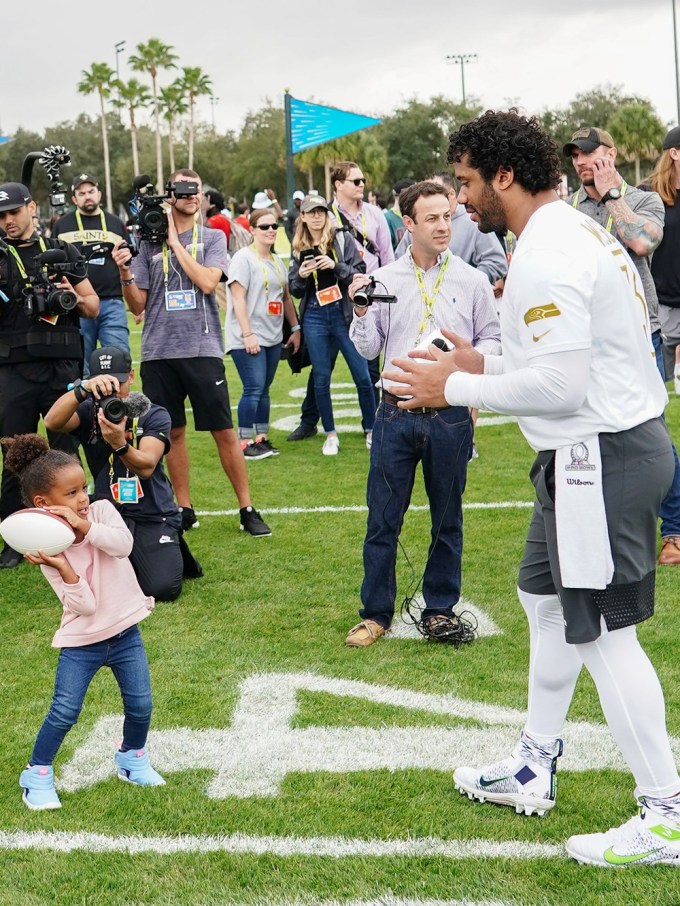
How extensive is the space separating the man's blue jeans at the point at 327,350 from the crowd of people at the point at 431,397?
20 millimetres

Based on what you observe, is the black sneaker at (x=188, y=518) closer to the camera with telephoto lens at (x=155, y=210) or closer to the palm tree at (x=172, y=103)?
the camera with telephoto lens at (x=155, y=210)

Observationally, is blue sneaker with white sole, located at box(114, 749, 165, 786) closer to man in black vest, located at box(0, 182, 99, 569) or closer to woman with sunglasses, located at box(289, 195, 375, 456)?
man in black vest, located at box(0, 182, 99, 569)

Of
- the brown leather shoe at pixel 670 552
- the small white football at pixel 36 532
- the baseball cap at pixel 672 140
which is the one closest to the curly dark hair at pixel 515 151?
the small white football at pixel 36 532

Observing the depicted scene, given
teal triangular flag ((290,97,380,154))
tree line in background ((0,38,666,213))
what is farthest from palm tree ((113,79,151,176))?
teal triangular flag ((290,97,380,154))

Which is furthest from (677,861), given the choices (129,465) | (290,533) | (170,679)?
(290,533)

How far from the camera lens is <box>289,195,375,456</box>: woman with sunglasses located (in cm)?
905

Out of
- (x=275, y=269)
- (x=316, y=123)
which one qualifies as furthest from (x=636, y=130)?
(x=275, y=269)

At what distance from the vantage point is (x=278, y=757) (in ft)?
13.4

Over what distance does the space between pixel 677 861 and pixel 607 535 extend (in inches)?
40.2

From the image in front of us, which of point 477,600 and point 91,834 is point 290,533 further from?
point 91,834

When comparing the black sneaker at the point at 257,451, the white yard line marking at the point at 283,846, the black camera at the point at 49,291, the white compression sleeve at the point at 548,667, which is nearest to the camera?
the white yard line marking at the point at 283,846

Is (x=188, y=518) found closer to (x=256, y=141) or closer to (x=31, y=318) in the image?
(x=31, y=318)

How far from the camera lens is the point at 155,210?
22.6 ft

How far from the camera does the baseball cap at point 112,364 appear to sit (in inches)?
223
